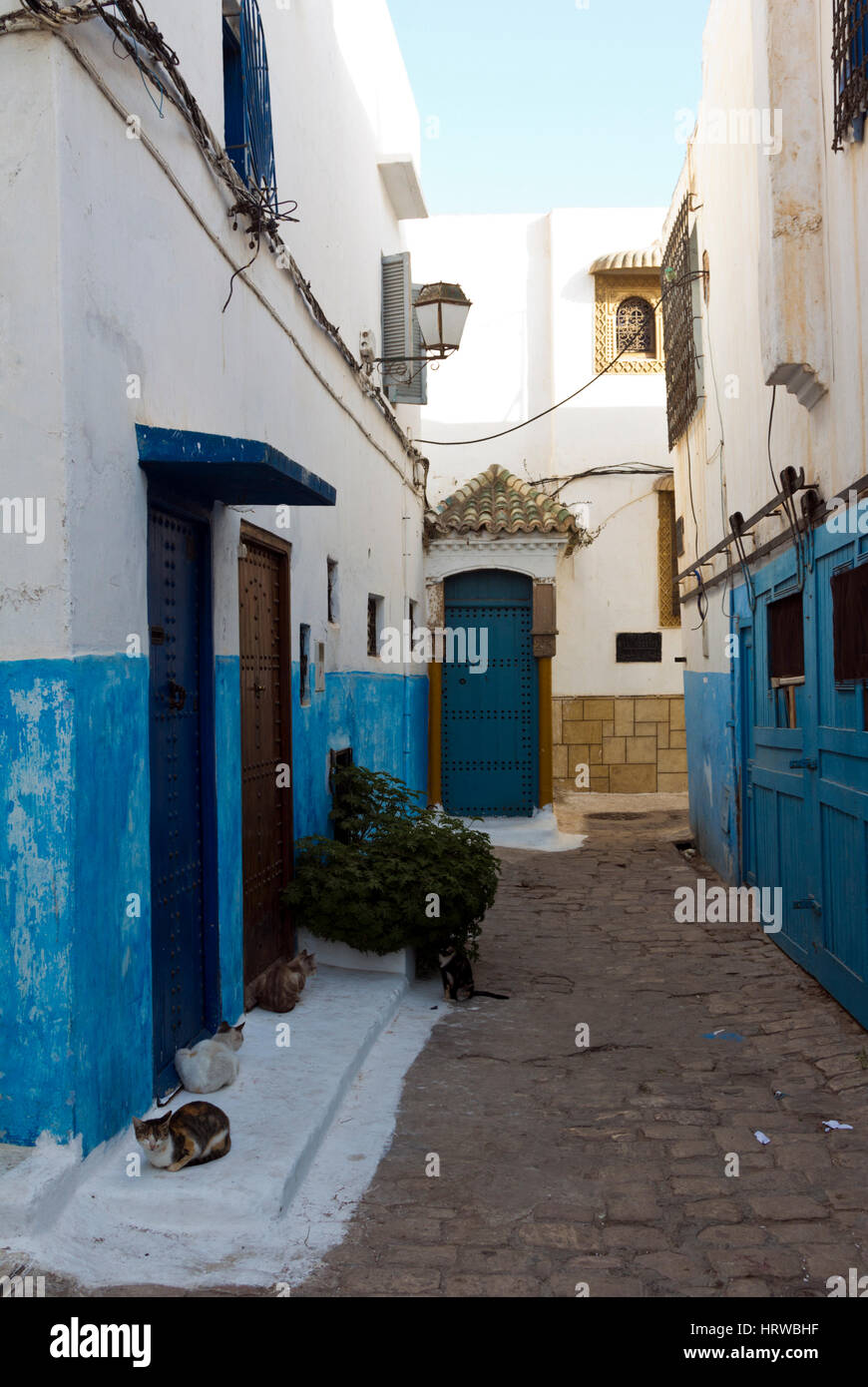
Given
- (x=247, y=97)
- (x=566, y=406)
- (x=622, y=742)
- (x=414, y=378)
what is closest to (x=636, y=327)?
(x=566, y=406)

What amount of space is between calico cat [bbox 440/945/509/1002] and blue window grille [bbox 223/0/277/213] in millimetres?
4257

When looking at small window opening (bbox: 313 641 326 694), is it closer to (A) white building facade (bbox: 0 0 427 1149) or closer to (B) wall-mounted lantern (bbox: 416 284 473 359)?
(A) white building facade (bbox: 0 0 427 1149)

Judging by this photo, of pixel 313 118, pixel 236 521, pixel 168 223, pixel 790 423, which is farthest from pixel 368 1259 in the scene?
pixel 313 118

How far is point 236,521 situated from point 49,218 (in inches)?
83.4

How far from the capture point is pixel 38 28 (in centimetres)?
336

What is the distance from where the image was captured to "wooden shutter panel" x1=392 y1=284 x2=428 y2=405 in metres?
10.7

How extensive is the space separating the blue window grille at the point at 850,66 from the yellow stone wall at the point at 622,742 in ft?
39.6

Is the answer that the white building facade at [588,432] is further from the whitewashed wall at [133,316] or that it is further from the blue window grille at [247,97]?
the blue window grille at [247,97]

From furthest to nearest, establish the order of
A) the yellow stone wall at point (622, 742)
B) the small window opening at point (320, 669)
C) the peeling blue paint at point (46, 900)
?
the yellow stone wall at point (622, 742)
the small window opening at point (320, 669)
the peeling blue paint at point (46, 900)

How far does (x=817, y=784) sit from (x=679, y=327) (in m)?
6.96

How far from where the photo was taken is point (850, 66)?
551cm

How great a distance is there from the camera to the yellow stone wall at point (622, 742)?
1738 centimetres

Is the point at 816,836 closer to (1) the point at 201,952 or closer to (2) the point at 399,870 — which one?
(2) the point at 399,870

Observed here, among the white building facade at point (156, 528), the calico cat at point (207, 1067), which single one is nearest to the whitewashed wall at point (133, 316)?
the white building facade at point (156, 528)
